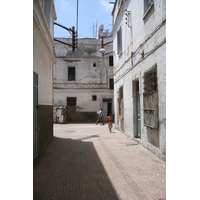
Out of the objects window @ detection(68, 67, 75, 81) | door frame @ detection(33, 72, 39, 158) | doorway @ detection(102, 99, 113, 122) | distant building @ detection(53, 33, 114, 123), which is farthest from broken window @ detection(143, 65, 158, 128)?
window @ detection(68, 67, 75, 81)

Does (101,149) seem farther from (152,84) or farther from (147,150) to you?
(152,84)

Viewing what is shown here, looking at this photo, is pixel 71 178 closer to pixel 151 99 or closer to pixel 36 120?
pixel 36 120

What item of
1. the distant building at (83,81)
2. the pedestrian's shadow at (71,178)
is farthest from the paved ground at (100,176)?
the distant building at (83,81)

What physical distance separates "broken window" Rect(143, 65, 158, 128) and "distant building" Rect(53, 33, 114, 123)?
14789 mm

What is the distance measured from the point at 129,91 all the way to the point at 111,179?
5.98 m

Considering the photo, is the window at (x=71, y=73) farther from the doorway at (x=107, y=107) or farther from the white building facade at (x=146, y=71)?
the white building facade at (x=146, y=71)

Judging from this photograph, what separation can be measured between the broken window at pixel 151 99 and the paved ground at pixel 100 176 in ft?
3.70

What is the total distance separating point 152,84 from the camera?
623 centimetres

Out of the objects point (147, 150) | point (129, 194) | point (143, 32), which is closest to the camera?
point (129, 194)

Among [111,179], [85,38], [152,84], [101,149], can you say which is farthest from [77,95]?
[111,179]

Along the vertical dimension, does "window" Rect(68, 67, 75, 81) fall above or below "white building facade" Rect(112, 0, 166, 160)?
above

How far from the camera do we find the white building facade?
225 inches

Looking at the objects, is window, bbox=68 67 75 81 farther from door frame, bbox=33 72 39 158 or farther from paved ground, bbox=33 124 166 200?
door frame, bbox=33 72 39 158

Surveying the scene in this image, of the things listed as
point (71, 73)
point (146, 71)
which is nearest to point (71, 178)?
point (146, 71)
